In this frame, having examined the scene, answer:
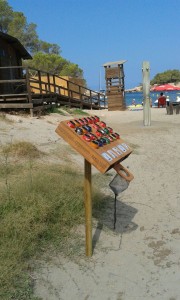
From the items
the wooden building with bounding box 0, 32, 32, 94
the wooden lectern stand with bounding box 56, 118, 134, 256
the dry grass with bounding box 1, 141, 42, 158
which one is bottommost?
the dry grass with bounding box 1, 141, 42, 158

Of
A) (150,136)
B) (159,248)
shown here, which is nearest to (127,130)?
(150,136)

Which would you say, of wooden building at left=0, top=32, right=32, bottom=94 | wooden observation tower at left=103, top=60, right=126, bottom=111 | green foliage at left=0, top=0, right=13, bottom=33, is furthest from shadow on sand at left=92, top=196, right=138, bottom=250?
green foliage at left=0, top=0, right=13, bottom=33

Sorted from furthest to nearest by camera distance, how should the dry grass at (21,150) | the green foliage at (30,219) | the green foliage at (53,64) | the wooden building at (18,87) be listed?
the green foliage at (53,64) → the wooden building at (18,87) → the dry grass at (21,150) → the green foliage at (30,219)

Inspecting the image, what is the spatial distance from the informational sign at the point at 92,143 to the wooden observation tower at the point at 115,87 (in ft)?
66.6

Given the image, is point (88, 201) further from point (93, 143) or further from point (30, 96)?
point (30, 96)

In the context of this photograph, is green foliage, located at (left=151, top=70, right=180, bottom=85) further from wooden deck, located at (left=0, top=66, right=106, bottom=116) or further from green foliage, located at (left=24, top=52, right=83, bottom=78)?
wooden deck, located at (left=0, top=66, right=106, bottom=116)

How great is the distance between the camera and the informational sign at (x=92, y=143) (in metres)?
3.37

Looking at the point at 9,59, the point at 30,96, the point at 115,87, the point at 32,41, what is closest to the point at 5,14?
the point at 32,41

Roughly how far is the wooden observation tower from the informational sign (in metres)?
20.3

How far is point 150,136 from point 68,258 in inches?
326

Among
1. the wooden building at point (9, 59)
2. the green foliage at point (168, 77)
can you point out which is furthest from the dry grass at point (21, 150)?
the green foliage at point (168, 77)

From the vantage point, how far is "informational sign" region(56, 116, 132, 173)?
3.37 m

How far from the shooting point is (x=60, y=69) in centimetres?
4862

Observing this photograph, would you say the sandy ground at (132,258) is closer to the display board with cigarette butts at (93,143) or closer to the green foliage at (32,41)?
the display board with cigarette butts at (93,143)
